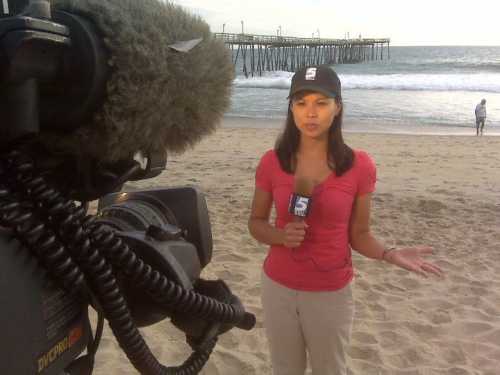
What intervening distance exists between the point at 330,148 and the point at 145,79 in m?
1.35

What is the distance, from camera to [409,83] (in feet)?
122

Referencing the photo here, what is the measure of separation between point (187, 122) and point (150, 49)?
21cm

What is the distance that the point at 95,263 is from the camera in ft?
3.44

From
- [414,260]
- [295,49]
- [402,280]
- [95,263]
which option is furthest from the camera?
[295,49]

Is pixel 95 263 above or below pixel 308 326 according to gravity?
above

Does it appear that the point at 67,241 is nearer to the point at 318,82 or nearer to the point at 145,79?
the point at 145,79

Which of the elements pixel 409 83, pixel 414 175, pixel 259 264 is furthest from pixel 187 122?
pixel 409 83

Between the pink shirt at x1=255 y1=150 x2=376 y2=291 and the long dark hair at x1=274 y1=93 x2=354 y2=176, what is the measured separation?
0.03m

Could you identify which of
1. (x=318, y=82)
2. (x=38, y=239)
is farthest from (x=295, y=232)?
(x=38, y=239)

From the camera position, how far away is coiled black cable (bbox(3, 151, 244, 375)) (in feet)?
3.33

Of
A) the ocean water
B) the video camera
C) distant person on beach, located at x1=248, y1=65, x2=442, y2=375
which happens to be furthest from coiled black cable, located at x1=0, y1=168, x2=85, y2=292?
the ocean water

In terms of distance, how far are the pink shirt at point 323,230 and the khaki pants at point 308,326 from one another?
0.05m

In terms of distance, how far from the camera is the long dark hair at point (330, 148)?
91.1 inches

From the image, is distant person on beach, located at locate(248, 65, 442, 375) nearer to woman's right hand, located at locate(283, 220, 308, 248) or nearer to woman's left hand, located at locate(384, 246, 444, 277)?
woman's left hand, located at locate(384, 246, 444, 277)
